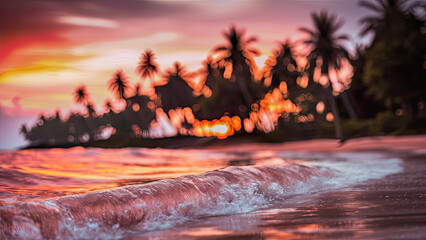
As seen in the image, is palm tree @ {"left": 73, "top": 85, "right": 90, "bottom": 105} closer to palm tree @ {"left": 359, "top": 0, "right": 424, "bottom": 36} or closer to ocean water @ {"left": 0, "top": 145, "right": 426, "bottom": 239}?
palm tree @ {"left": 359, "top": 0, "right": 424, "bottom": 36}

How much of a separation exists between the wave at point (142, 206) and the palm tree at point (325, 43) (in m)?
40.0

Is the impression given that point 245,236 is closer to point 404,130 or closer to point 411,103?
point 404,130

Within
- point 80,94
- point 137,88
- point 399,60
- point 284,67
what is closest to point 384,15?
point 399,60

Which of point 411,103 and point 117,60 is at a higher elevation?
point 117,60

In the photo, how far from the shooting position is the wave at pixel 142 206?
138 inches

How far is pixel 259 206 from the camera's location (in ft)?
16.5

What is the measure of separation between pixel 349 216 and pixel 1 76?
85.1ft

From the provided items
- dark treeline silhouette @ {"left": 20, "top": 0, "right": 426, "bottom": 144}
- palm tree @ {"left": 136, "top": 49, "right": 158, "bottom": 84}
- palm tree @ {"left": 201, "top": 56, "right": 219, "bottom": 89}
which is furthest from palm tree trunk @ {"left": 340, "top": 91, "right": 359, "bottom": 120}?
palm tree @ {"left": 136, "top": 49, "right": 158, "bottom": 84}

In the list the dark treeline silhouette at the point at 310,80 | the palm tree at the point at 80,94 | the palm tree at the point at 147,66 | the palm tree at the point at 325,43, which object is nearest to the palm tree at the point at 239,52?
the dark treeline silhouette at the point at 310,80

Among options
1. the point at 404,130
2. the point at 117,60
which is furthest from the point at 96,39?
the point at 404,130

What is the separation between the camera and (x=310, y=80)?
47.2 meters

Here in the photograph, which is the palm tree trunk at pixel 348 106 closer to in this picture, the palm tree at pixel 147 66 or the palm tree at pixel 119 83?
the palm tree at pixel 147 66

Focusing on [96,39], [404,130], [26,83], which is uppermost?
[96,39]

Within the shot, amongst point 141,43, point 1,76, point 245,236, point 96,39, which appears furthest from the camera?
point 141,43
